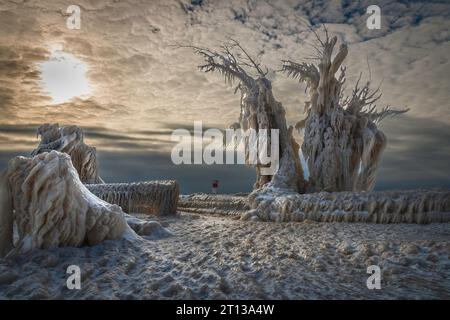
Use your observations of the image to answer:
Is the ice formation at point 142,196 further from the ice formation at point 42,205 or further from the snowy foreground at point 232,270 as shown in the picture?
the ice formation at point 42,205

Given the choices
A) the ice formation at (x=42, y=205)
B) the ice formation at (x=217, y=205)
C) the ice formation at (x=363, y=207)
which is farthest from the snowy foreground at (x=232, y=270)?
the ice formation at (x=217, y=205)

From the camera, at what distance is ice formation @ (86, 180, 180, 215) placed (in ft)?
28.6

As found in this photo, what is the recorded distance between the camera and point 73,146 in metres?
11.5

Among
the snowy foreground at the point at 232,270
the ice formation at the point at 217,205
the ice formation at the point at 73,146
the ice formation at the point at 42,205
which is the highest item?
the ice formation at the point at 73,146

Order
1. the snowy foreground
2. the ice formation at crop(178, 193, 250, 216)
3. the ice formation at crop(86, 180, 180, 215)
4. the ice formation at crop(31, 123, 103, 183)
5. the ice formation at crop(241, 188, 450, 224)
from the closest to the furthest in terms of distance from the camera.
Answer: the snowy foreground, the ice formation at crop(241, 188, 450, 224), the ice formation at crop(86, 180, 180, 215), the ice formation at crop(178, 193, 250, 216), the ice formation at crop(31, 123, 103, 183)

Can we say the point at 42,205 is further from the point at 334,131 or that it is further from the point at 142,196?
the point at 334,131

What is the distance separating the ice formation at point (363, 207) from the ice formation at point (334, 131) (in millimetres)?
3110

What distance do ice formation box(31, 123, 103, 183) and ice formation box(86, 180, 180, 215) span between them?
3661mm

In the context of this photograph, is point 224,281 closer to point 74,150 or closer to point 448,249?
point 448,249

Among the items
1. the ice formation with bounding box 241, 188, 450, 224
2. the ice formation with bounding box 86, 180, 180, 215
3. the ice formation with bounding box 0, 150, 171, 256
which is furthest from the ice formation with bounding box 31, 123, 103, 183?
the ice formation with bounding box 0, 150, 171, 256

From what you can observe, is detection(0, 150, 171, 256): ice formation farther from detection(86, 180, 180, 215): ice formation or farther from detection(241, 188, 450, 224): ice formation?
detection(86, 180, 180, 215): ice formation

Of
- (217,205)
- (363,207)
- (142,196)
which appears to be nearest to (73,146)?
(142,196)

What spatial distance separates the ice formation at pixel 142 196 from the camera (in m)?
8.71
